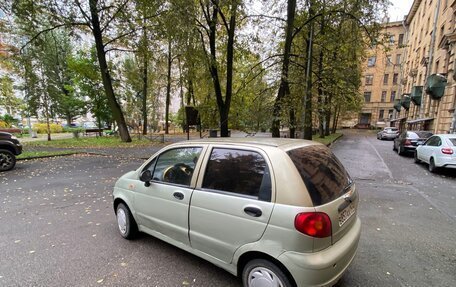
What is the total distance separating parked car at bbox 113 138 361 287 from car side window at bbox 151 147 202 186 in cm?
1

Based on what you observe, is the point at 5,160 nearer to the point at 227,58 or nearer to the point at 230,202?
the point at 230,202

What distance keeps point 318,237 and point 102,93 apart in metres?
23.3

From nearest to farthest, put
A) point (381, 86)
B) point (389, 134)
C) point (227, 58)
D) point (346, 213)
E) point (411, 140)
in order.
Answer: point (346, 213) < point (411, 140) < point (227, 58) < point (389, 134) < point (381, 86)

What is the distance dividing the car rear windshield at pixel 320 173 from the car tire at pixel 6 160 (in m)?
10.5

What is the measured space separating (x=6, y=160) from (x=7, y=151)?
0.33 meters

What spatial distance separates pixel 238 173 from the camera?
255 cm

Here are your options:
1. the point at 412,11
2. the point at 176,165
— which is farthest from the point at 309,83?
the point at 412,11

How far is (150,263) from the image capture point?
3154mm

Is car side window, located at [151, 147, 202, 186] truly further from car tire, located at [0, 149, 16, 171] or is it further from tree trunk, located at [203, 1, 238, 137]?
tree trunk, located at [203, 1, 238, 137]

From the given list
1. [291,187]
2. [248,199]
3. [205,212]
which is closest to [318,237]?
[291,187]

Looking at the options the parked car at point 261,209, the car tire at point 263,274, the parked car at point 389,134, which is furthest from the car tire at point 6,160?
the parked car at point 389,134

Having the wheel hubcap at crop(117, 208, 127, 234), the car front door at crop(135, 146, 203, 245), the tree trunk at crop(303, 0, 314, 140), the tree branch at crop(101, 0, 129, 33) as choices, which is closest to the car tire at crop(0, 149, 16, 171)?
the wheel hubcap at crop(117, 208, 127, 234)

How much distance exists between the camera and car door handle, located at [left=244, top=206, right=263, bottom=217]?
227cm

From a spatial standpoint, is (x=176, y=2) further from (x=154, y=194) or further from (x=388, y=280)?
(x=388, y=280)
